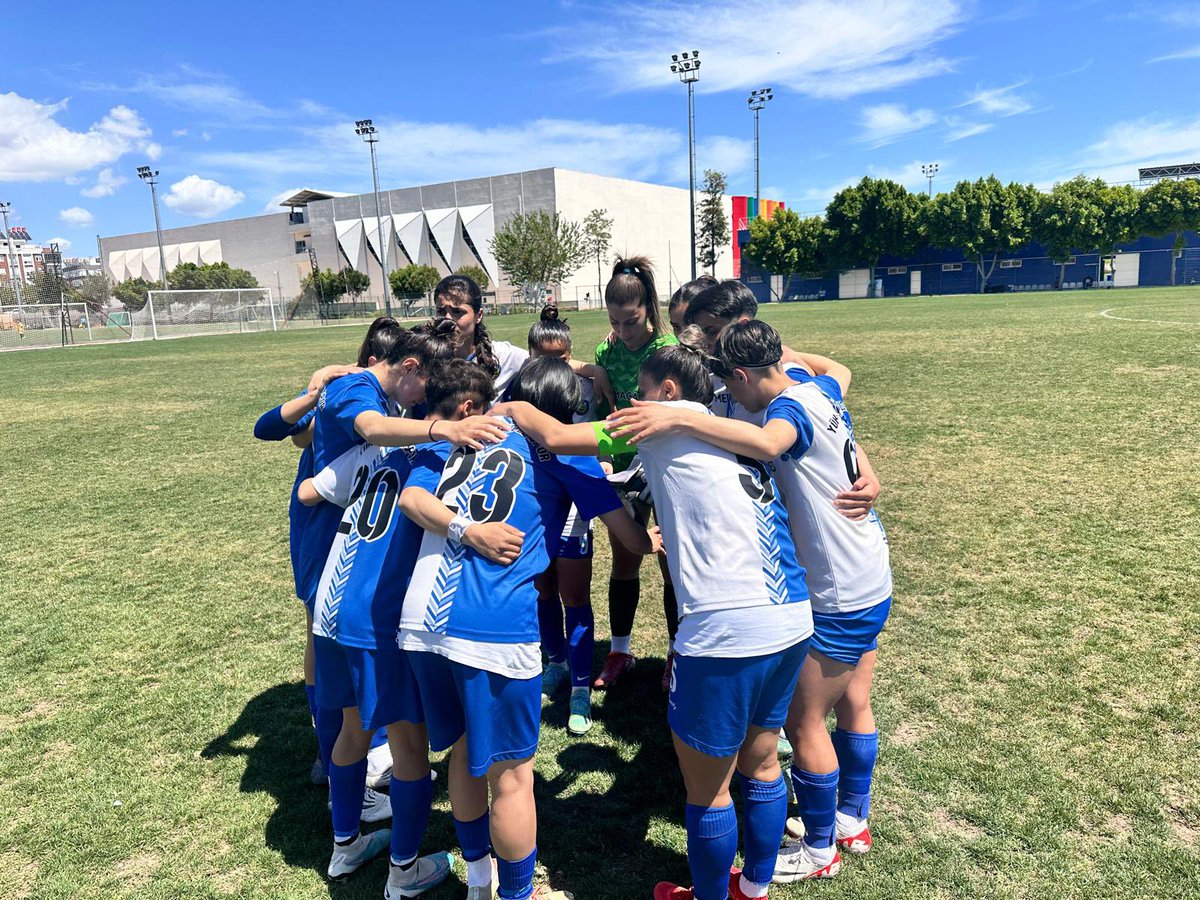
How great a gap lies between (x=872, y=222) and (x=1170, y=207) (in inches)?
851

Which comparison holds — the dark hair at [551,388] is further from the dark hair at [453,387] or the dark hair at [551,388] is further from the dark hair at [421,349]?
the dark hair at [421,349]

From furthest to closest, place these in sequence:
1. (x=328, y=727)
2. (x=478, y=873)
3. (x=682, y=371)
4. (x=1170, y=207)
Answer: (x=1170, y=207)
(x=328, y=727)
(x=478, y=873)
(x=682, y=371)

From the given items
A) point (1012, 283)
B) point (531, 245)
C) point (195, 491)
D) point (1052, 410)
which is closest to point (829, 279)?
point (1012, 283)

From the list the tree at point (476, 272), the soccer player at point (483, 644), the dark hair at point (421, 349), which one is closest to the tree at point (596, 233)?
the tree at point (476, 272)

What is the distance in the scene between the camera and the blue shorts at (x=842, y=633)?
2.65 metres

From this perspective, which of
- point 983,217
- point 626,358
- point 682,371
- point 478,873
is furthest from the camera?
point 983,217

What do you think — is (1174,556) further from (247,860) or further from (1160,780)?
(247,860)

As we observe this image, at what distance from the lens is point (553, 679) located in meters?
4.35

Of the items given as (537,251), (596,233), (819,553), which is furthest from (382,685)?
(596,233)

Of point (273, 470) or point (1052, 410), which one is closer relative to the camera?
point (273, 470)

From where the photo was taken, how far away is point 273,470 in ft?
32.8

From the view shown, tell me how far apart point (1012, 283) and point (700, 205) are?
33.1 meters

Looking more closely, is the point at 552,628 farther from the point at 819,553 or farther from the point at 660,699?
the point at 819,553

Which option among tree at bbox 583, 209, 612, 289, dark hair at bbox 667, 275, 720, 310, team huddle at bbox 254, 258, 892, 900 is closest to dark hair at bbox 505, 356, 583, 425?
team huddle at bbox 254, 258, 892, 900
